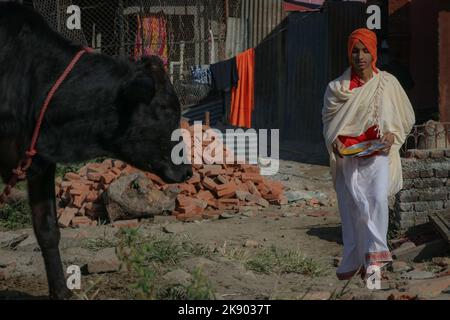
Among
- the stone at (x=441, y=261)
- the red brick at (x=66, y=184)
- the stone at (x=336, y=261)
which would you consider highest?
the red brick at (x=66, y=184)

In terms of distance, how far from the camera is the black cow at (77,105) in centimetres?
465

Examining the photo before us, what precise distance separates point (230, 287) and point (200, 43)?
10.2 meters

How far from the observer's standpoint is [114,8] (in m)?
15.8

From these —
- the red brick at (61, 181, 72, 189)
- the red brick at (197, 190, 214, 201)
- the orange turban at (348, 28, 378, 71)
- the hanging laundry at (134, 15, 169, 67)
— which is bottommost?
the red brick at (197, 190, 214, 201)

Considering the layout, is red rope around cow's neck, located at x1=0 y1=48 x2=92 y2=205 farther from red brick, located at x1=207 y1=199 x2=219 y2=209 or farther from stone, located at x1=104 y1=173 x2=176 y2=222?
red brick, located at x1=207 y1=199 x2=219 y2=209

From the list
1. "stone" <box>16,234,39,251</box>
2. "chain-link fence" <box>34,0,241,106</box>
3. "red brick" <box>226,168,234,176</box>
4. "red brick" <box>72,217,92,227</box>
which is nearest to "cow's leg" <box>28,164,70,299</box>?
"stone" <box>16,234,39,251</box>

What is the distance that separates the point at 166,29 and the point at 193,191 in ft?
18.5

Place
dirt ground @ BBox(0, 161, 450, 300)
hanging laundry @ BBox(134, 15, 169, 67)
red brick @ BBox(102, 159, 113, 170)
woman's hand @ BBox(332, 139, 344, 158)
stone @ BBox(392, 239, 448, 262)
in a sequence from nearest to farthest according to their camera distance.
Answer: dirt ground @ BBox(0, 161, 450, 300), woman's hand @ BBox(332, 139, 344, 158), stone @ BBox(392, 239, 448, 262), red brick @ BBox(102, 159, 113, 170), hanging laundry @ BBox(134, 15, 169, 67)

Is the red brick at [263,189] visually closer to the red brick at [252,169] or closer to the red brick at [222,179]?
the red brick at [252,169]

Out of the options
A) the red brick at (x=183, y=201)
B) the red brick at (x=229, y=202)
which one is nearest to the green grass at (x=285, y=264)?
the red brick at (x=183, y=201)

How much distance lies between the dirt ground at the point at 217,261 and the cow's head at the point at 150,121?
45 cm

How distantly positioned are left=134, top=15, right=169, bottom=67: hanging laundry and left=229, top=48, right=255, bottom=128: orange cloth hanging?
59.3 inches

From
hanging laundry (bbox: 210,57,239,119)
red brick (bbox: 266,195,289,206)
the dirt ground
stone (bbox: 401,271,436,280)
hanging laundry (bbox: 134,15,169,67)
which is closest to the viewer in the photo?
the dirt ground

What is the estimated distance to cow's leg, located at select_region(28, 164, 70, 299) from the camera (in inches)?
196
